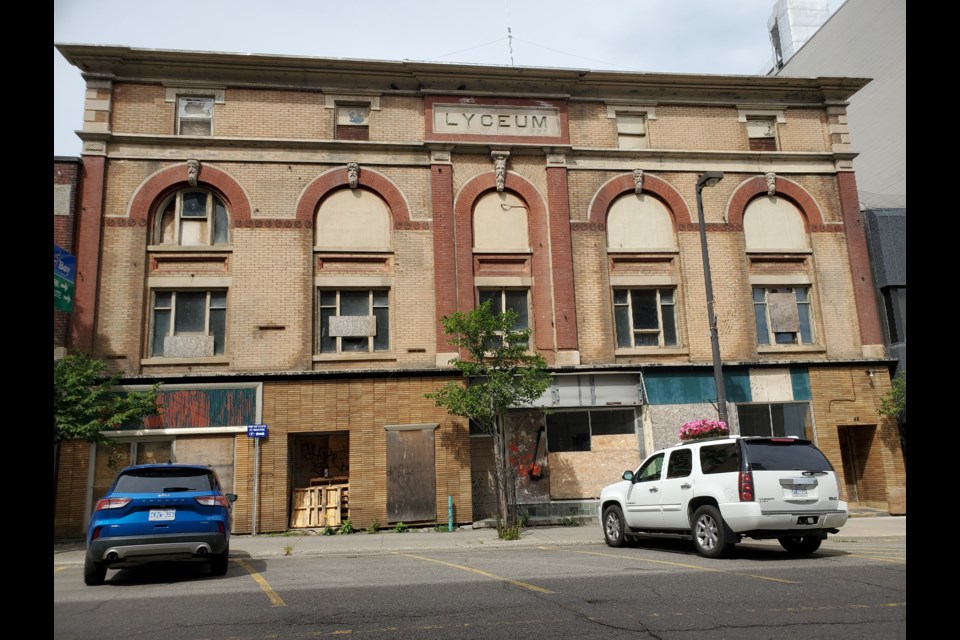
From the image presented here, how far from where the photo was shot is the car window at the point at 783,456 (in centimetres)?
1002

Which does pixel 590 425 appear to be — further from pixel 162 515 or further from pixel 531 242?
pixel 162 515

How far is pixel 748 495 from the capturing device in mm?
9789

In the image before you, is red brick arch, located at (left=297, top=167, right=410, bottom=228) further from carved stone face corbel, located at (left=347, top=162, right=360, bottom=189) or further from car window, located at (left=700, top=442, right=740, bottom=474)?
car window, located at (left=700, top=442, right=740, bottom=474)

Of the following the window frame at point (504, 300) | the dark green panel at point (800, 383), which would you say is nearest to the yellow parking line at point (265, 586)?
the window frame at point (504, 300)

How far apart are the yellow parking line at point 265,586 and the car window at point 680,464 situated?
6630 millimetres

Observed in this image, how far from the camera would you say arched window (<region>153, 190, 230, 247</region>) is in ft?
61.6

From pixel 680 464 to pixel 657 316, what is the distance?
9.53 meters

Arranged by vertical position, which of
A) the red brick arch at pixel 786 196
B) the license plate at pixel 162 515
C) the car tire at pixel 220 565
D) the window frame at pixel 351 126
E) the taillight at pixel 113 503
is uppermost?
the window frame at pixel 351 126

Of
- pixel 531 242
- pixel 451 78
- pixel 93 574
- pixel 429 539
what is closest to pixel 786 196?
pixel 531 242

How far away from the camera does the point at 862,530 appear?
590 inches

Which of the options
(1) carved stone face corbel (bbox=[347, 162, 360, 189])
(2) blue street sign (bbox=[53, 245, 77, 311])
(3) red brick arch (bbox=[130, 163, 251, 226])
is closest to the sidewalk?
(2) blue street sign (bbox=[53, 245, 77, 311])

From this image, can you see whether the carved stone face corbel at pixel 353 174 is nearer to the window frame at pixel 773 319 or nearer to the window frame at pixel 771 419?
the window frame at pixel 773 319
